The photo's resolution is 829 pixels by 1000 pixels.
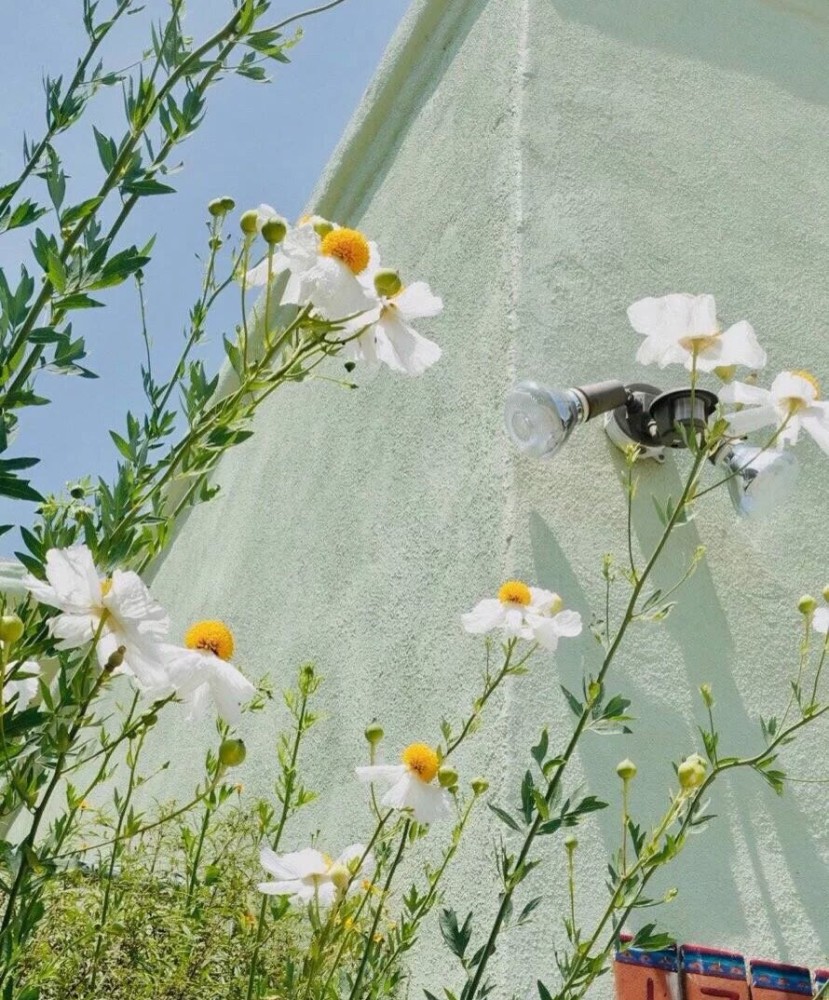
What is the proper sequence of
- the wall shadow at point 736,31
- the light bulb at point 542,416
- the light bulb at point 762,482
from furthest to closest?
the wall shadow at point 736,31 → the light bulb at point 762,482 → the light bulb at point 542,416

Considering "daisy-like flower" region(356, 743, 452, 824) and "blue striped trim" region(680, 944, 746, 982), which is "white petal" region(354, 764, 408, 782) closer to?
"daisy-like flower" region(356, 743, 452, 824)

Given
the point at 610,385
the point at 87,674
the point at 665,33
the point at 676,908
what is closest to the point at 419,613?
the point at 610,385

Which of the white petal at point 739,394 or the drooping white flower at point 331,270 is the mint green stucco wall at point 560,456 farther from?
the drooping white flower at point 331,270

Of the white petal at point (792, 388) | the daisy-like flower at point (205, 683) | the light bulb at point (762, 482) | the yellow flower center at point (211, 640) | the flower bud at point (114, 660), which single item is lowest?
the flower bud at point (114, 660)

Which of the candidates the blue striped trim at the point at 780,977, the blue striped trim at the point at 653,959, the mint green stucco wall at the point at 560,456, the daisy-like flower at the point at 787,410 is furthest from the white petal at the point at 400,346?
the blue striped trim at the point at 780,977

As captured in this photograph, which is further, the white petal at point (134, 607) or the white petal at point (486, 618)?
→ the white petal at point (486, 618)

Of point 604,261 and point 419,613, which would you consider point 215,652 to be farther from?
point 604,261

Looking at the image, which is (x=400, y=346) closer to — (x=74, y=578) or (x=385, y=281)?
(x=385, y=281)
